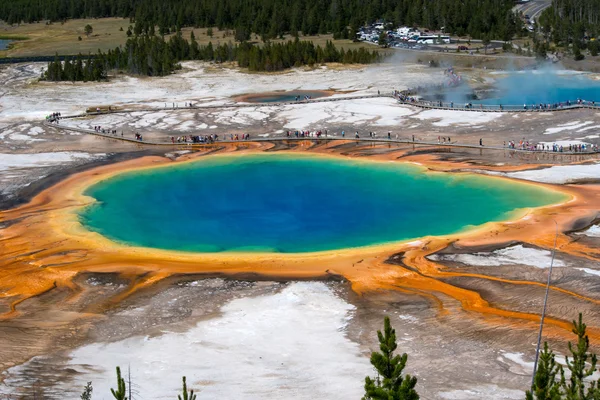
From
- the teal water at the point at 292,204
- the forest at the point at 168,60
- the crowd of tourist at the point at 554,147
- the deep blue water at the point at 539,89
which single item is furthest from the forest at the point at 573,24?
the teal water at the point at 292,204

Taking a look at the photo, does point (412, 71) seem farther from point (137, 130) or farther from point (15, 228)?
point (15, 228)

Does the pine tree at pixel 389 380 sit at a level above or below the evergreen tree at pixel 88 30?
below

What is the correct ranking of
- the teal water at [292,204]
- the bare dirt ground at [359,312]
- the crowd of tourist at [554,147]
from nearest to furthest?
the bare dirt ground at [359,312] < the teal water at [292,204] < the crowd of tourist at [554,147]

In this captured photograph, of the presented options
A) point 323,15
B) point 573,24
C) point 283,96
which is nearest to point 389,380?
point 283,96

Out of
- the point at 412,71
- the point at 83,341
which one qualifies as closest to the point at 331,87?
the point at 412,71

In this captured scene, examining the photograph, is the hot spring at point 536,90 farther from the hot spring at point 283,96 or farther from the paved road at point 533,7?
the paved road at point 533,7

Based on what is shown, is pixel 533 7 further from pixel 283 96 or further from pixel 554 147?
pixel 554 147

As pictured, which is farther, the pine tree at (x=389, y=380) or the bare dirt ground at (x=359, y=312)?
the bare dirt ground at (x=359, y=312)
